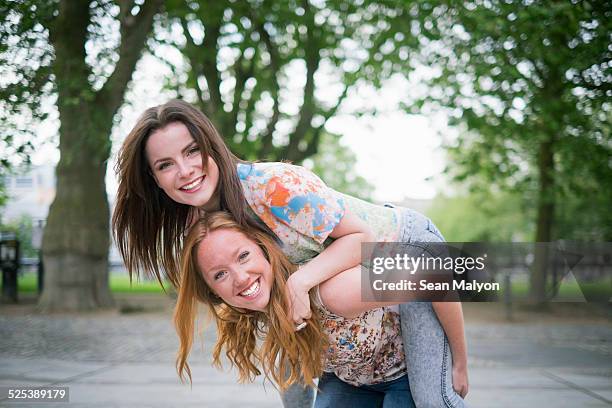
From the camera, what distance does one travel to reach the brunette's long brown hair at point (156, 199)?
6.03 feet

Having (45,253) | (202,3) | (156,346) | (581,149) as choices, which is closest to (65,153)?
(45,253)

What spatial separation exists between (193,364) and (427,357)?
544 cm

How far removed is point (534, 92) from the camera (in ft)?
32.1

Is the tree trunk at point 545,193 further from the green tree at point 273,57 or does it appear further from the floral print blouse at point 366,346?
the floral print blouse at point 366,346

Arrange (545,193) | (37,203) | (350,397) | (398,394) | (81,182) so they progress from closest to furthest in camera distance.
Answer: (398,394), (350,397), (81,182), (545,193), (37,203)

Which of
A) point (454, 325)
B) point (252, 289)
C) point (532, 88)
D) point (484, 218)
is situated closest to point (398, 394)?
point (454, 325)

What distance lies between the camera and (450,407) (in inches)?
80.4

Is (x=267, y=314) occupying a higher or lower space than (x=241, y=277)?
lower

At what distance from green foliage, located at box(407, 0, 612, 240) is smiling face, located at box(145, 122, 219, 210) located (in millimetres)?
3034

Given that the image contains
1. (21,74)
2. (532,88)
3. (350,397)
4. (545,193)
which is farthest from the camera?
(545,193)

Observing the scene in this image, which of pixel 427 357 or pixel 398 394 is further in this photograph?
pixel 398 394

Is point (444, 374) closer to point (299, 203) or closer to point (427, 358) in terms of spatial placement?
point (427, 358)

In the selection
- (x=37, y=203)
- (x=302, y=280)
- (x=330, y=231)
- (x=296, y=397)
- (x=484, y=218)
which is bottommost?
(x=484, y=218)

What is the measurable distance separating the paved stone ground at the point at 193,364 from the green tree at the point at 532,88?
32.8 inches
